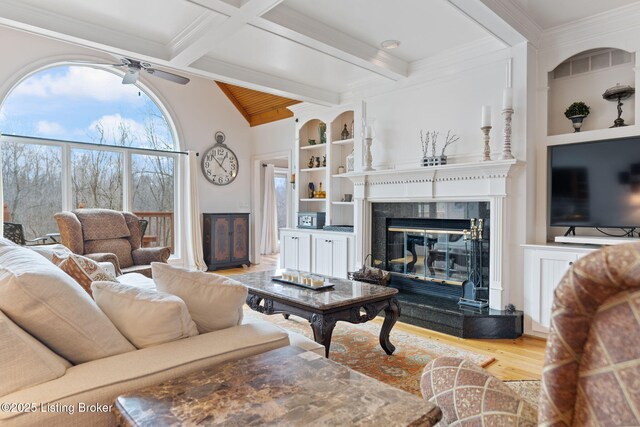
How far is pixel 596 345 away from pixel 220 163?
22.9 ft

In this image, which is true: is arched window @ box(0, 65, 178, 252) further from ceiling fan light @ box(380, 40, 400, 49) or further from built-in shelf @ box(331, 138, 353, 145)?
ceiling fan light @ box(380, 40, 400, 49)

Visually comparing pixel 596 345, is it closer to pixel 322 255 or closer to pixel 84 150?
pixel 322 255

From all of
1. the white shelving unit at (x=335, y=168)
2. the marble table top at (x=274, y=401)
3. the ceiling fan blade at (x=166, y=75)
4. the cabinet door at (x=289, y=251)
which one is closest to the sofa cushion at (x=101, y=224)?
the ceiling fan blade at (x=166, y=75)

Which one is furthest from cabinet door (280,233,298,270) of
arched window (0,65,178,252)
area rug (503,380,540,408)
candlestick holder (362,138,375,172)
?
area rug (503,380,540,408)

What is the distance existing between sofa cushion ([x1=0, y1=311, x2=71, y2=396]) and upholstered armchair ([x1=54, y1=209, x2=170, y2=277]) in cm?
340

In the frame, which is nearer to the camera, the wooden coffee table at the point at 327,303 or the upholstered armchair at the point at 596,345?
the upholstered armchair at the point at 596,345

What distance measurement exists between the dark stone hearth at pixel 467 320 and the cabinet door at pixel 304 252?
1.97 m

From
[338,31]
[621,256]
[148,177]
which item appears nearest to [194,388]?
[621,256]

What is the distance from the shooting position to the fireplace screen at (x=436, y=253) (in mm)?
3748

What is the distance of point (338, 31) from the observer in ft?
11.4

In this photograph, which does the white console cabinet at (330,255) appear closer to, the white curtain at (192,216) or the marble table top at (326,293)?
the marble table top at (326,293)

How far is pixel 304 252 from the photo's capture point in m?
5.41

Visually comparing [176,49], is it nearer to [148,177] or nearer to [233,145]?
[148,177]

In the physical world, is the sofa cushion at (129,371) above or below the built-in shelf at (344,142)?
below
